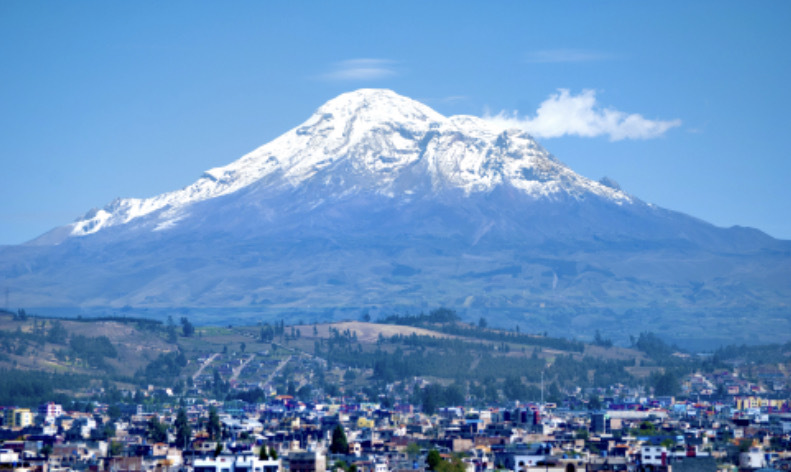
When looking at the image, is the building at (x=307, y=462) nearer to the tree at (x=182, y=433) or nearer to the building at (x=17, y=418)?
the tree at (x=182, y=433)

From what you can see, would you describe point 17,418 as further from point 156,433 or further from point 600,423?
point 600,423

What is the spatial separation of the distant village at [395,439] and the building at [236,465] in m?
0.10

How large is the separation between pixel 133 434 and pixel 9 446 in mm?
26581

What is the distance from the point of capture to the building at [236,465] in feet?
294

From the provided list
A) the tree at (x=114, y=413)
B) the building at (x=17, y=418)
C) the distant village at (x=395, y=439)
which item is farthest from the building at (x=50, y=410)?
the tree at (x=114, y=413)

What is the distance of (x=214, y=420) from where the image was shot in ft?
442

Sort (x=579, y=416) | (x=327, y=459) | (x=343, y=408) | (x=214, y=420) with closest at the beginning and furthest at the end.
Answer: (x=327, y=459) < (x=214, y=420) < (x=579, y=416) < (x=343, y=408)

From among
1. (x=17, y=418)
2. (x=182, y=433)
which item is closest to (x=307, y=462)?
(x=182, y=433)

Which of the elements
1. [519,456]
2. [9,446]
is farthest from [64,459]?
[519,456]

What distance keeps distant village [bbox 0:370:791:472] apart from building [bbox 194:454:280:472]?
0.10m

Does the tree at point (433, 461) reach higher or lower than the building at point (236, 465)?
higher

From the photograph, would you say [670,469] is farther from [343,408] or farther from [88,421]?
[343,408]

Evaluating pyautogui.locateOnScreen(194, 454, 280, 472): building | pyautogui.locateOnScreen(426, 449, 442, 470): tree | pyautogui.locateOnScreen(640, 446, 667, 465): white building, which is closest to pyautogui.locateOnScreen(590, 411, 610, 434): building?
pyautogui.locateOnScreen(640, 446, 667, 465): white building

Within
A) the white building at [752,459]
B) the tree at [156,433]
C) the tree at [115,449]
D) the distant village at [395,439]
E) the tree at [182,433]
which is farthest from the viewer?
the tree at [156,433]
